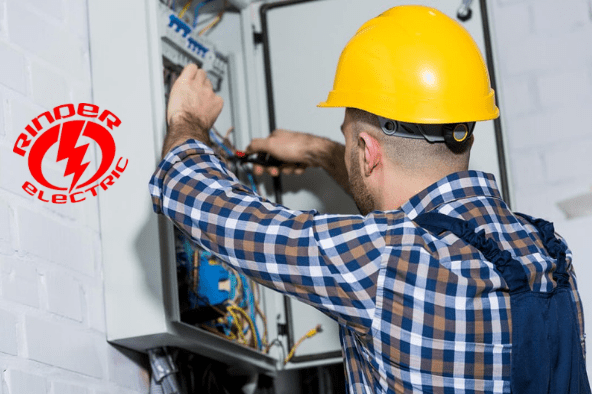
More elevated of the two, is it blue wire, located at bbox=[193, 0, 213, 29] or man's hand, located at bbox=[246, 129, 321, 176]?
blue wire, located at bbox=[193, 0, 213, 29]

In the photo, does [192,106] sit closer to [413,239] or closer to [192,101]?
[192,101]

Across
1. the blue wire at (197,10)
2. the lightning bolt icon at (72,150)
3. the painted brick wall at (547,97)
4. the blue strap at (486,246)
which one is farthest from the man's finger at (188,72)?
the painted brick wall at (547,97)

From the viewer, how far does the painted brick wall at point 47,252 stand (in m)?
1.42

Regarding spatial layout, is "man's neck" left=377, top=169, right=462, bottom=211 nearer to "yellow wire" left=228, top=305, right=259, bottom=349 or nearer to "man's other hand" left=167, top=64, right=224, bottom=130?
"man's other hand" left=167, top=64, right=224, bottom=130

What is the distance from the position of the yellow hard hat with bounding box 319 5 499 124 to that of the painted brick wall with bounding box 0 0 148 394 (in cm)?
54

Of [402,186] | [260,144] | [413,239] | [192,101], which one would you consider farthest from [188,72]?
[413,239]

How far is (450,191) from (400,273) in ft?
0.69

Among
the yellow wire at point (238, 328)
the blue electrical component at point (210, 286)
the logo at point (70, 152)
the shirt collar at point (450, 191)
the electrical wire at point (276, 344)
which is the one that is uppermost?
the logo at point (70, 152)

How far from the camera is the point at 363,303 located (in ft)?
4.21

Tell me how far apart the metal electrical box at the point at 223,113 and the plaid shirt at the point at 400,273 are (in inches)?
11.5

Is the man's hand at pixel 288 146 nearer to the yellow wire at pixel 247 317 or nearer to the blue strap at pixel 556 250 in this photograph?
the yellow wire at pixel 247 317

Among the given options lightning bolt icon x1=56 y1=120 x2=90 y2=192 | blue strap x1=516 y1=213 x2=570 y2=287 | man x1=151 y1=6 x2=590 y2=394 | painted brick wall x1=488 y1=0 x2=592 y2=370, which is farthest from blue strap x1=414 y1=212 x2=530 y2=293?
painted brick wall x1=488 y1=0 x2=592 y2=370

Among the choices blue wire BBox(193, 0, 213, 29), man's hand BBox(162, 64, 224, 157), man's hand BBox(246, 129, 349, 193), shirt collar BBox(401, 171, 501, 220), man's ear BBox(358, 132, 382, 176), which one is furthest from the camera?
blue wire BBox(193, 0, 213, 29)

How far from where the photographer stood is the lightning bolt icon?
163cm
